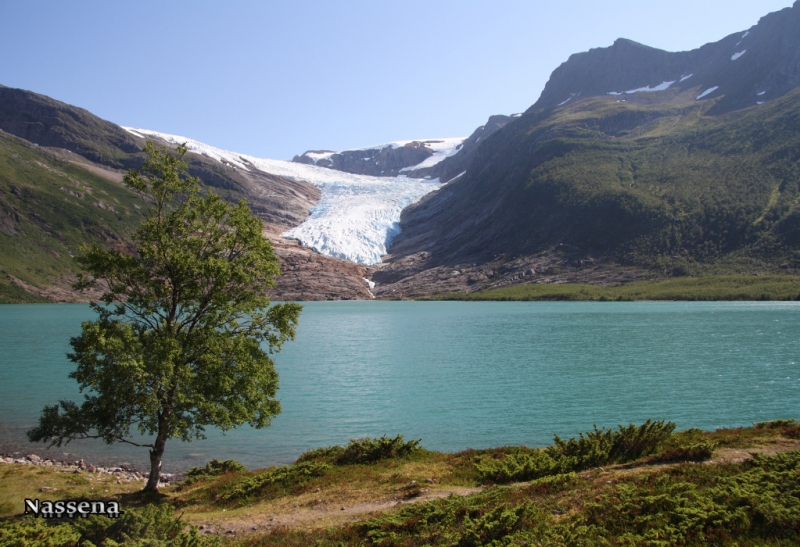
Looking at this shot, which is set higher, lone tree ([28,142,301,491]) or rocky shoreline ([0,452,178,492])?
lone tree ([28,142,301,491])

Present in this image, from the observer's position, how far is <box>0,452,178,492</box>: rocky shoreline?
23.6m

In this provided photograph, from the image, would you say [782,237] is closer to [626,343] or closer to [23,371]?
[626,343]

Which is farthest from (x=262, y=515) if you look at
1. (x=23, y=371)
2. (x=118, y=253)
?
(x=23, y=371)

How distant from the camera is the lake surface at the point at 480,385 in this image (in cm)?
2959

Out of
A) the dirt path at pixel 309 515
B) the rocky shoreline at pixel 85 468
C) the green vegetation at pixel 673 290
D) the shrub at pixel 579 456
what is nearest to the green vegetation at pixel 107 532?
the dirt path at pixel 309 515

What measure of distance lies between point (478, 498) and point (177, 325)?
12.7 m

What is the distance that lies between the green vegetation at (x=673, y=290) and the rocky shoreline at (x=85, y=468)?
14981 cm

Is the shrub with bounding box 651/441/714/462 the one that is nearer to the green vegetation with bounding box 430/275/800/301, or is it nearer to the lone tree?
the lone tree

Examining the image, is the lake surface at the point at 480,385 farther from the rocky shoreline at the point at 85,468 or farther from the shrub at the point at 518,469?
the shrub at the point at 518,469

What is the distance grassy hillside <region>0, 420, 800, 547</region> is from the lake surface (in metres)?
7.50

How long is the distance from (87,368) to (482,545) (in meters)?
14.1

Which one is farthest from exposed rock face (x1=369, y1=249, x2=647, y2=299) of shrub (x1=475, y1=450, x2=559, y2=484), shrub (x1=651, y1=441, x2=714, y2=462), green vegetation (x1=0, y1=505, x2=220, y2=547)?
green vegetation (x1=0, y1=505, x2=220, y2=547)

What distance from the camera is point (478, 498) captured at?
13664 mm

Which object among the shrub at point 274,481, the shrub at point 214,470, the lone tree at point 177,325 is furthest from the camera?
the shrub at point 214,470
